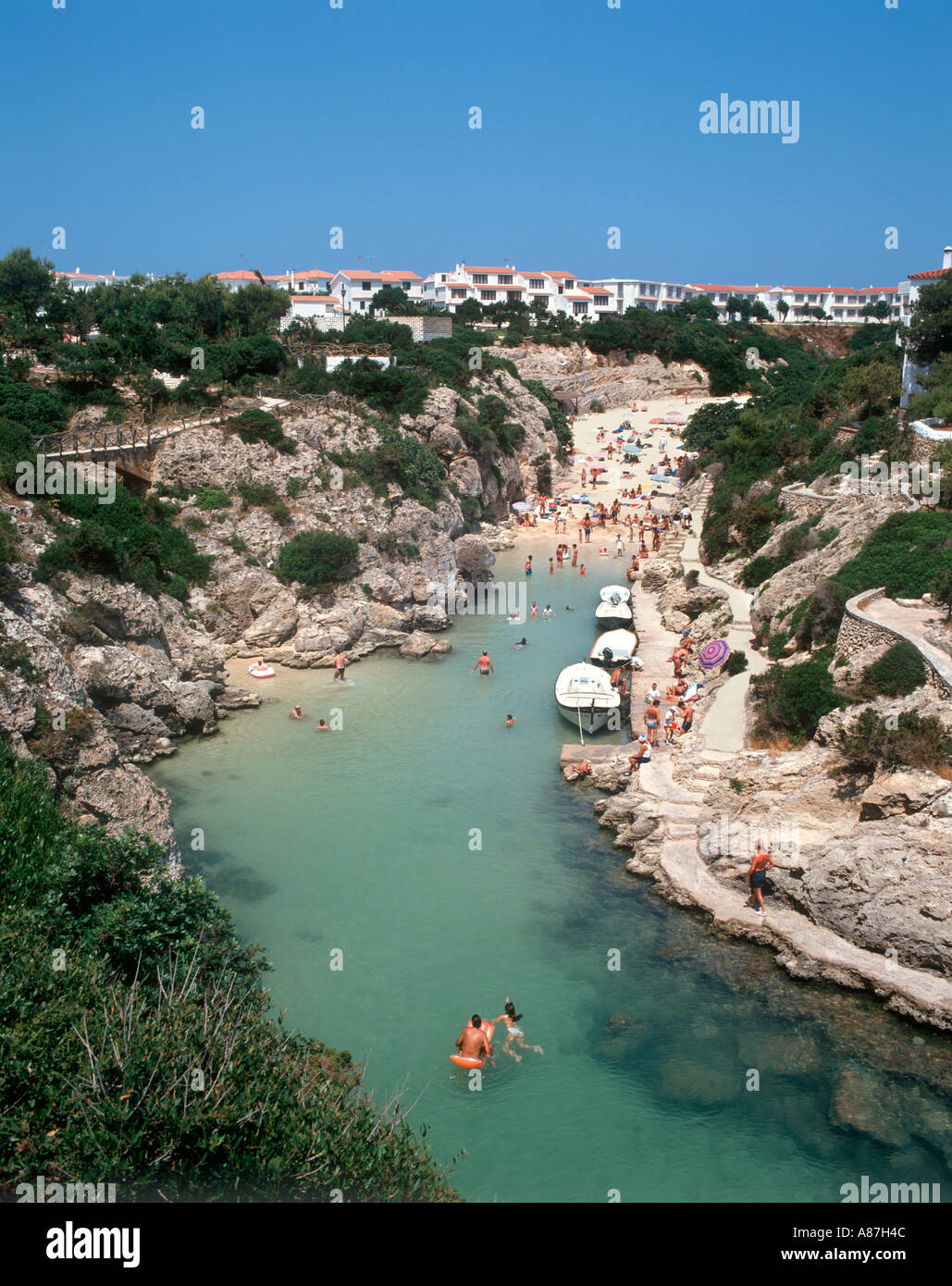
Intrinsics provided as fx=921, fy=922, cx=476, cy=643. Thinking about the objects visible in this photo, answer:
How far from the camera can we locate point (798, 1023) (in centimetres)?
1366

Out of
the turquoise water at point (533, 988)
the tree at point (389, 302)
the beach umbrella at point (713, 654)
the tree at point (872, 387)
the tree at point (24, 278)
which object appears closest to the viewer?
the turquoise water at point (533, 988)

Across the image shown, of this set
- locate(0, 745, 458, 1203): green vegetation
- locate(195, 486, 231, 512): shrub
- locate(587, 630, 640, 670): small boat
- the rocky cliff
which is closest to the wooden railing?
the rocky cliff

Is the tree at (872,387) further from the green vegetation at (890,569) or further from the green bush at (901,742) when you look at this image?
the green bush at (901,742)

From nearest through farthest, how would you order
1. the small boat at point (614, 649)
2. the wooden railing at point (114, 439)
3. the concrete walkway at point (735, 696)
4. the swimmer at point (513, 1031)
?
the swimmer at point (513, 1031) < the concrete walkway at point (735, 696) < the wooden railing at point (114, 439) < the small boat at point (614, 649)

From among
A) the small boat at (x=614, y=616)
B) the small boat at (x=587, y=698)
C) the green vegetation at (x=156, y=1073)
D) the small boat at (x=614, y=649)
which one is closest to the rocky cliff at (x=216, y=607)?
the small boat at (x=614, y=649)

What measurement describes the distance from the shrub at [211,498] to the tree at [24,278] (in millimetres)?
25699

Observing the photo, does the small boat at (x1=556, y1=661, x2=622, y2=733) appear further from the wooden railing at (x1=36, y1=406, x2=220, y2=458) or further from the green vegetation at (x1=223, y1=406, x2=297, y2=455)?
the wooden railing at (x1=36, y1=406, x2=220, y2=458)

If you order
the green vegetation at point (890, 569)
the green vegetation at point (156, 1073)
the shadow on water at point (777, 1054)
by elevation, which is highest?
the green vegetation at point (890, 569)

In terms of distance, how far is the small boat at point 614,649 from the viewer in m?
28.5

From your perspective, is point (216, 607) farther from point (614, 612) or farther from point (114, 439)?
point (614, 612)

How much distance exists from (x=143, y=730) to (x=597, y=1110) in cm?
1433

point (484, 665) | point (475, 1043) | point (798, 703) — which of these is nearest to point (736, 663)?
point (798, 703)

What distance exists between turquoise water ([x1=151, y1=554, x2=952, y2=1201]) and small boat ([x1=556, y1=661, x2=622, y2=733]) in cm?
165
